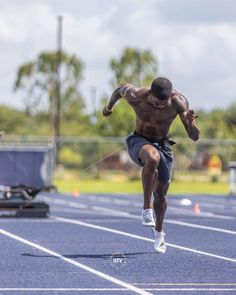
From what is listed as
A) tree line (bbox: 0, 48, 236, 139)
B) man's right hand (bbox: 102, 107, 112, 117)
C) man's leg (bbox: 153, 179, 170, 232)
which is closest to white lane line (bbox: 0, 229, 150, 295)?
man's leg (bbox: 153, 179, 170, 232)

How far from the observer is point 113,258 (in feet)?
36.7

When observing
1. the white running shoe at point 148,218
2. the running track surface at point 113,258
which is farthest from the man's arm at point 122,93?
the running track surface at point 113,258

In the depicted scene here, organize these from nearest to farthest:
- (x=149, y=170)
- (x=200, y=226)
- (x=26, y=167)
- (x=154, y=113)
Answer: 1. (x=149, y=170)
2. (x=154, y=113)
3. (x=200, y=226)
4. (x=26, y=167)

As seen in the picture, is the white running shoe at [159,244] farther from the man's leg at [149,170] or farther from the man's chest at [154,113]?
the man's chest at [154,113]

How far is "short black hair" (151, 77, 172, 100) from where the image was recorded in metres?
10.9

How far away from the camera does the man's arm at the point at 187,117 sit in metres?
11.2

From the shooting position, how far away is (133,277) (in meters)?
9.41

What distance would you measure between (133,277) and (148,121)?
2601 millimetres

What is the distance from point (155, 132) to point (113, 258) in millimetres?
1431

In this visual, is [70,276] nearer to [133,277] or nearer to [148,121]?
[133,277]

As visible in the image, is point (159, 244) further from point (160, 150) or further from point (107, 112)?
point (107, 112)

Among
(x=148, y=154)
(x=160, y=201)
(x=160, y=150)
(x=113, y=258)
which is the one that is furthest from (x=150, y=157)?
(x=113, y=258)

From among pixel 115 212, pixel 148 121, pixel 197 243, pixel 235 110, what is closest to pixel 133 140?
pixel 148 121

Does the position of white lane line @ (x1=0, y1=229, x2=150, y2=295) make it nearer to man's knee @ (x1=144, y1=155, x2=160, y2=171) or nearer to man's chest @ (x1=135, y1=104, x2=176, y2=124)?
man's knee @ (x1=144, y1=155, x2=160, y2=171)
